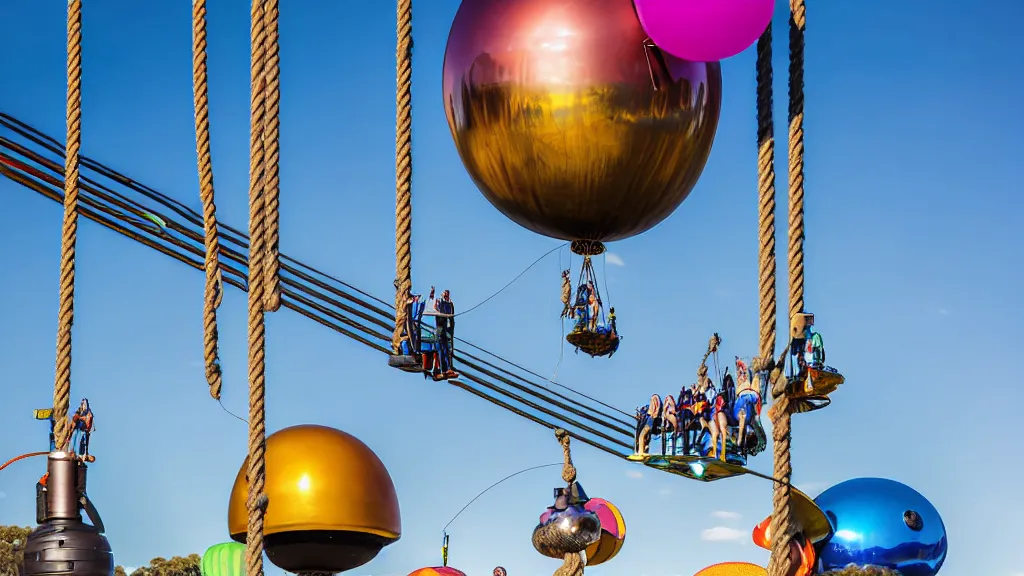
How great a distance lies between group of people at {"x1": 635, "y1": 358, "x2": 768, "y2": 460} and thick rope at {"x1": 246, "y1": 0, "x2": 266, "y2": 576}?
2.13m

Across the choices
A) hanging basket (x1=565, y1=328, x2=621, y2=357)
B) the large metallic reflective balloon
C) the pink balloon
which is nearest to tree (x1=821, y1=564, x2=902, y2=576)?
hanging basket (x1=565, y1=328, x2=621, y2=357)

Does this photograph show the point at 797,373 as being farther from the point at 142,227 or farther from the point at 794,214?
the point at 142,227

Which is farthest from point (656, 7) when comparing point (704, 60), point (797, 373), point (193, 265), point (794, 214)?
point (193, 265)

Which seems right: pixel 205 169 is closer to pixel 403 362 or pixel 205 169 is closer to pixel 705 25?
pixel 403 362

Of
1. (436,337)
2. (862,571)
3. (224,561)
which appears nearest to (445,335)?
(436,337)

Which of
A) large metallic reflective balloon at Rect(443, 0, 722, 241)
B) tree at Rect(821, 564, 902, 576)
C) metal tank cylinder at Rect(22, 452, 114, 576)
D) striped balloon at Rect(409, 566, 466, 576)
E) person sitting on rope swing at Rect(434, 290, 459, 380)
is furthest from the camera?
striped balloon at Rect(409, 566, 466, 576)

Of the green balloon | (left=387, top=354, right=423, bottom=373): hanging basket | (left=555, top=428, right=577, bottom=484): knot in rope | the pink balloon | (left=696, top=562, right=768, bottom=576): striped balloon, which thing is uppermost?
the green balloon

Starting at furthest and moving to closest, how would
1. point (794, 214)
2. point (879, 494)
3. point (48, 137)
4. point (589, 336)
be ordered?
point (879, 494), point (48, 137), point (589, 336), point (794, 214)

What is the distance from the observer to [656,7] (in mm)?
7512

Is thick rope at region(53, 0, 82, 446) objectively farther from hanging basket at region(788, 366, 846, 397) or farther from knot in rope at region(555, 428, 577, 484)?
hanging basket at region(788, 366, 846, 397)

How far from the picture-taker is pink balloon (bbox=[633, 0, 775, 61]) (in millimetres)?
7094

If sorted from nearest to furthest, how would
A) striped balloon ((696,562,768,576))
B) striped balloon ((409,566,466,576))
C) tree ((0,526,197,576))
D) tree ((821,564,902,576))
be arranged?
1. tree ((821,564,902,576))
2. striped balloon ((696,562,768,576))
3. striped balloon ((409,566,466,576))
4. tree ((0,526,197,576))

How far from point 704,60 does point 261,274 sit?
2.39m

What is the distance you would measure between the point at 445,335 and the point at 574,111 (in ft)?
6.60
